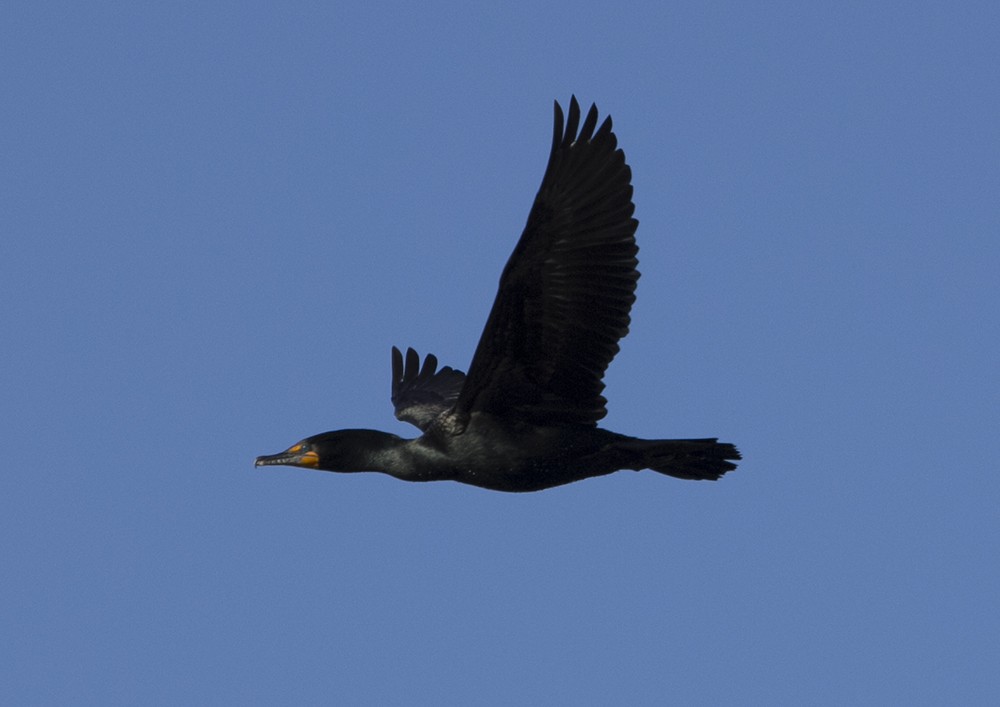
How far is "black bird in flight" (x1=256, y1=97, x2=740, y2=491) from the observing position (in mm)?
11297

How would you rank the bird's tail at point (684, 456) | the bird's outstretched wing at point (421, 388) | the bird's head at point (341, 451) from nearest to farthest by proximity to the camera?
the bird's tail at point (684, 456) < the bird's head at point (341, 451) < the bird's outstretched wing at point (421, 388)

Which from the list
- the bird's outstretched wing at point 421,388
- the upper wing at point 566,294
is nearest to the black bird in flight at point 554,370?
the upper wing at point 566,294

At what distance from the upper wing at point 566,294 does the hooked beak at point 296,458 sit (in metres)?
1.13

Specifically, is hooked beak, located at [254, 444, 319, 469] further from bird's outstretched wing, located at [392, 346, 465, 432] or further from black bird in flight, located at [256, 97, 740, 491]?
bird's outstretched wing, located at [392, 346, 465, 432]

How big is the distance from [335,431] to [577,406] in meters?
1.71

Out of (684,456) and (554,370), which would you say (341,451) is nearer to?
(554,370)

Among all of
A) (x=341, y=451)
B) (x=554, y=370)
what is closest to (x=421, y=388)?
(x=341, y=451)

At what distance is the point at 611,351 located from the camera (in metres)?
11.7

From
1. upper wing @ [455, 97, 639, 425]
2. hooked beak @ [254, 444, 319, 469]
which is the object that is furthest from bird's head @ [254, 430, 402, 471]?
upper wing @ [455, 97, 639, 425]

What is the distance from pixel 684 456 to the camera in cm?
1180

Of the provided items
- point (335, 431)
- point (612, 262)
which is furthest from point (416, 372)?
point (612, 262)

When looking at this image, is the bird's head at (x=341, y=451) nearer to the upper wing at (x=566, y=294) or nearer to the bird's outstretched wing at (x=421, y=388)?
the upper wing at (x=566, y=294)

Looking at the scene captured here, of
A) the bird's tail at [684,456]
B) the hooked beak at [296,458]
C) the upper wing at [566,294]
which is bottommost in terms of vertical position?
the bird's tail at [684,456]

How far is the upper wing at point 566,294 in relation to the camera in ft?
37.0
